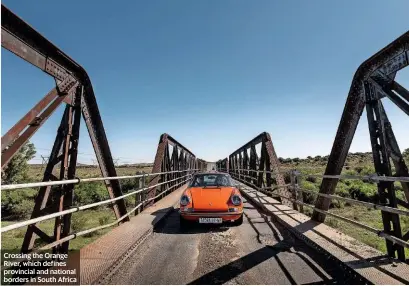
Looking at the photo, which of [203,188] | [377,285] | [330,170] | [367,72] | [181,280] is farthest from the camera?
[203,188]

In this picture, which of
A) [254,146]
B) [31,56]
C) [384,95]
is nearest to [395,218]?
[384,95]

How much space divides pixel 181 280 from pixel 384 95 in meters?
4.10

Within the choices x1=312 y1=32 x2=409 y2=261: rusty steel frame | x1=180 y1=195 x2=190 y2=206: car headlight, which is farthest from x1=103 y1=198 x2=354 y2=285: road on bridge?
x1=312 y1=32 x2=409 y2=261: rusty steel frame

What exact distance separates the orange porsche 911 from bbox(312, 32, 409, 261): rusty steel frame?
119 inches

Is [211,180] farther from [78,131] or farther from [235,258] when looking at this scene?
[78,131]

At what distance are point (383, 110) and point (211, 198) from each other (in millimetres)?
4417

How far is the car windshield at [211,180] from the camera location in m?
8.59

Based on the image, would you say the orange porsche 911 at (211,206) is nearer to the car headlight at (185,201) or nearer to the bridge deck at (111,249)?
the car headlight at (185,201)

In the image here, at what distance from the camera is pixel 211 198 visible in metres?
7.53

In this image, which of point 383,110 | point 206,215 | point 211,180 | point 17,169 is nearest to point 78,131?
point 206,215

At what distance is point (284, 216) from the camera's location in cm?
765

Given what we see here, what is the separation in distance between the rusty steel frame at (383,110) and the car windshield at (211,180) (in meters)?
3.88

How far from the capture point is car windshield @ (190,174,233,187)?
338 inches

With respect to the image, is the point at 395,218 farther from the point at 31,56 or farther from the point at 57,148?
the point at 31,56
